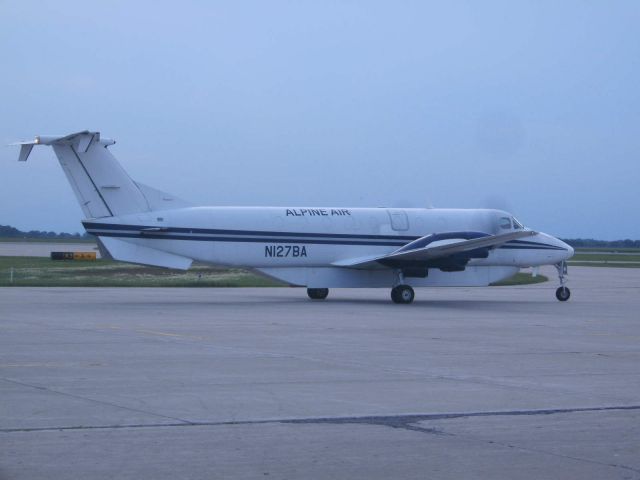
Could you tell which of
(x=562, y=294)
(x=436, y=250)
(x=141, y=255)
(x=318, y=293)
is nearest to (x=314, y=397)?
(x=141, y=255)

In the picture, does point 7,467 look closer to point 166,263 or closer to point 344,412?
point 344,412

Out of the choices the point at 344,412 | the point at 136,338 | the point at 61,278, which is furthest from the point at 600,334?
the point at 61,278

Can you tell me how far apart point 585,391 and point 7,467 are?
764 cm

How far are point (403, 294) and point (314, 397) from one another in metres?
18.7

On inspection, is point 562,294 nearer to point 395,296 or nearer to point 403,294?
point 403,294

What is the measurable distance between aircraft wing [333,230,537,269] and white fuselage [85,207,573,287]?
63 cm

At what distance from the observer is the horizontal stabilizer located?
90.3 feet

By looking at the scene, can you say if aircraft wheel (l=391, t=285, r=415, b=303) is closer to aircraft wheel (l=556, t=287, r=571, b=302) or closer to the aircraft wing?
the aircraft wing

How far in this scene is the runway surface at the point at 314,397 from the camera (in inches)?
329

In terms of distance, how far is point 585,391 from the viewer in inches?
496

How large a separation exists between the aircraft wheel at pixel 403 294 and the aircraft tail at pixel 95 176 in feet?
27.2

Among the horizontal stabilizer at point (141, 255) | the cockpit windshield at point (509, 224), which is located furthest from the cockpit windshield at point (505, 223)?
the horizontal stabilizer at point (141, 255)

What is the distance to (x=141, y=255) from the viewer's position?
27.9 meters

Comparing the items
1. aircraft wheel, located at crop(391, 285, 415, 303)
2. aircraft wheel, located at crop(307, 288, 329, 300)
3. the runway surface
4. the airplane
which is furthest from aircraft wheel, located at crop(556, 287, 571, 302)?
the runway surface
